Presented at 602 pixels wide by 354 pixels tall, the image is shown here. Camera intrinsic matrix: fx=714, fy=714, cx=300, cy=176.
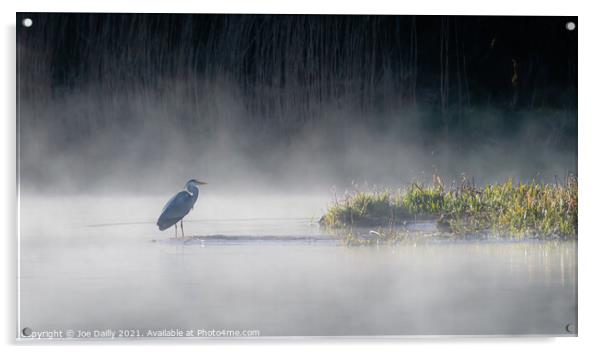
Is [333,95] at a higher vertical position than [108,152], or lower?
higher

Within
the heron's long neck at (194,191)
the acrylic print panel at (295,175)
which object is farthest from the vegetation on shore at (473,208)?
the heron's long neck at (194,191)

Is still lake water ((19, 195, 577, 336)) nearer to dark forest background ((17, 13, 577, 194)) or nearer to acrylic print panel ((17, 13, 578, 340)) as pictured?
acrylic print panel ((17, 13, 578, 340))

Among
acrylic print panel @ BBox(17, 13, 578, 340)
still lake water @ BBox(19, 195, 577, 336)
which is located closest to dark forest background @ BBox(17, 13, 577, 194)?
acrylic print panel @ BBox(17, 13, 578, 340)

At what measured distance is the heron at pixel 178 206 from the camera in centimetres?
231

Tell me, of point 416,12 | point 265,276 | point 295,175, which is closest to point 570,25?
point 416,12

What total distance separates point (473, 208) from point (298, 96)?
2.25 ft

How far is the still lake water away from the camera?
7.47 ft

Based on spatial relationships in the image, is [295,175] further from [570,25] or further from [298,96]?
[570,25]

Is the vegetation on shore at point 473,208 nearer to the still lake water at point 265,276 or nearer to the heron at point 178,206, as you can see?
the still lake water at point 265,276

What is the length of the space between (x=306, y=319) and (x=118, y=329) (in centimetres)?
60

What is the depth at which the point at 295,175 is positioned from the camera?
2.33 meters

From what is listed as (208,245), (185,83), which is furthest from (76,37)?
(208,245)
